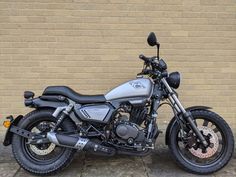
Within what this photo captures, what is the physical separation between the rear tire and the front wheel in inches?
49.8

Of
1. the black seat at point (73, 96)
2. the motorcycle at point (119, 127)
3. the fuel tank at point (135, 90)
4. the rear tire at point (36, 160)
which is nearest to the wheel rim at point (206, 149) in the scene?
the motorcycle at point (119, 127)

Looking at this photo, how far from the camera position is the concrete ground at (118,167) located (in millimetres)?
4344

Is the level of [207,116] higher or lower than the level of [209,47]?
lower

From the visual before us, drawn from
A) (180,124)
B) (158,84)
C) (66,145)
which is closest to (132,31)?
(158,84)

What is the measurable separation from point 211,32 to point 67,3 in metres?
2.24

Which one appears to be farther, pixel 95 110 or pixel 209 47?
pixel 209 47

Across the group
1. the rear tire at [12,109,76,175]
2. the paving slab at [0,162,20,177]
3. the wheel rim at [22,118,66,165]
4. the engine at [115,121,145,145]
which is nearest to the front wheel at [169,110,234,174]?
the engine at [115,121,145,145]

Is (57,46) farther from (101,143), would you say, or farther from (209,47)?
(209,47)

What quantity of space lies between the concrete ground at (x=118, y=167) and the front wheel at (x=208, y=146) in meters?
0.13

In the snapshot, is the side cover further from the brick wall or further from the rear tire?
the brick wall

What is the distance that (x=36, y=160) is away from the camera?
14.4ft

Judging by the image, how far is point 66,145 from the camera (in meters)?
4.25

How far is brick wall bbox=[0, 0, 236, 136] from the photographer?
18.0ft

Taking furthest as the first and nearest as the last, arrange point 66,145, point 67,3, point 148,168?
point 67,3 < point 148,168 < point 66,145
